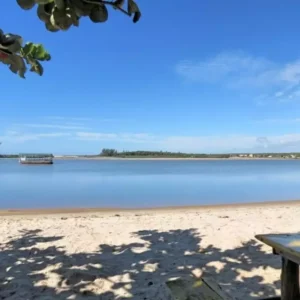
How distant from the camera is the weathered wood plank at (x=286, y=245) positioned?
1.83 m

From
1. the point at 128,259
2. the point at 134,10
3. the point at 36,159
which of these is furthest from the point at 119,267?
the point at 36,159

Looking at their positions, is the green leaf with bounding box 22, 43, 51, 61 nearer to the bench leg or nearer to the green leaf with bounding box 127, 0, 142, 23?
the green leaf with bounding box 127, 0, 142, 23

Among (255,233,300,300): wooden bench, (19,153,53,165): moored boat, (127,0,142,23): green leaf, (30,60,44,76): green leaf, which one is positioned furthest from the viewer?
(19,153,53,165): moored boat

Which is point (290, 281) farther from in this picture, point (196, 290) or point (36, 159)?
point (36, 159)

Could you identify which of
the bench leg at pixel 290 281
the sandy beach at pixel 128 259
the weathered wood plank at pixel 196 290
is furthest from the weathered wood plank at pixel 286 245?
the sandy beach at pixel 128 259

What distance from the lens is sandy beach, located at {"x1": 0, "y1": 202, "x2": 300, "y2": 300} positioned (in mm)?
3232

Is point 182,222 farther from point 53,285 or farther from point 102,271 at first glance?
point 53,285

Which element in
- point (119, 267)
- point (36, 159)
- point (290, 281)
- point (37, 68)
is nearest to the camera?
point (37, 68)

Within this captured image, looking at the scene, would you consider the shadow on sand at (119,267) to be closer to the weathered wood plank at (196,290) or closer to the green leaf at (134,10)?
the weathered wood plank at (196,290)

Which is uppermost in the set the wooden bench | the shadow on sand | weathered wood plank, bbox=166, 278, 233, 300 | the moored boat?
the moored boat

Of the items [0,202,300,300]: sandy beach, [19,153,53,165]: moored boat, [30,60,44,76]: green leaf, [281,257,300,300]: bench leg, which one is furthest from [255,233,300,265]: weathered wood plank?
[19,153,53,165]: moored boat

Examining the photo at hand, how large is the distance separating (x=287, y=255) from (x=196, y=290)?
26.8 inches

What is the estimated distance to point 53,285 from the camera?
3.33 m

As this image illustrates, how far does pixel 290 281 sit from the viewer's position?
2232mm
